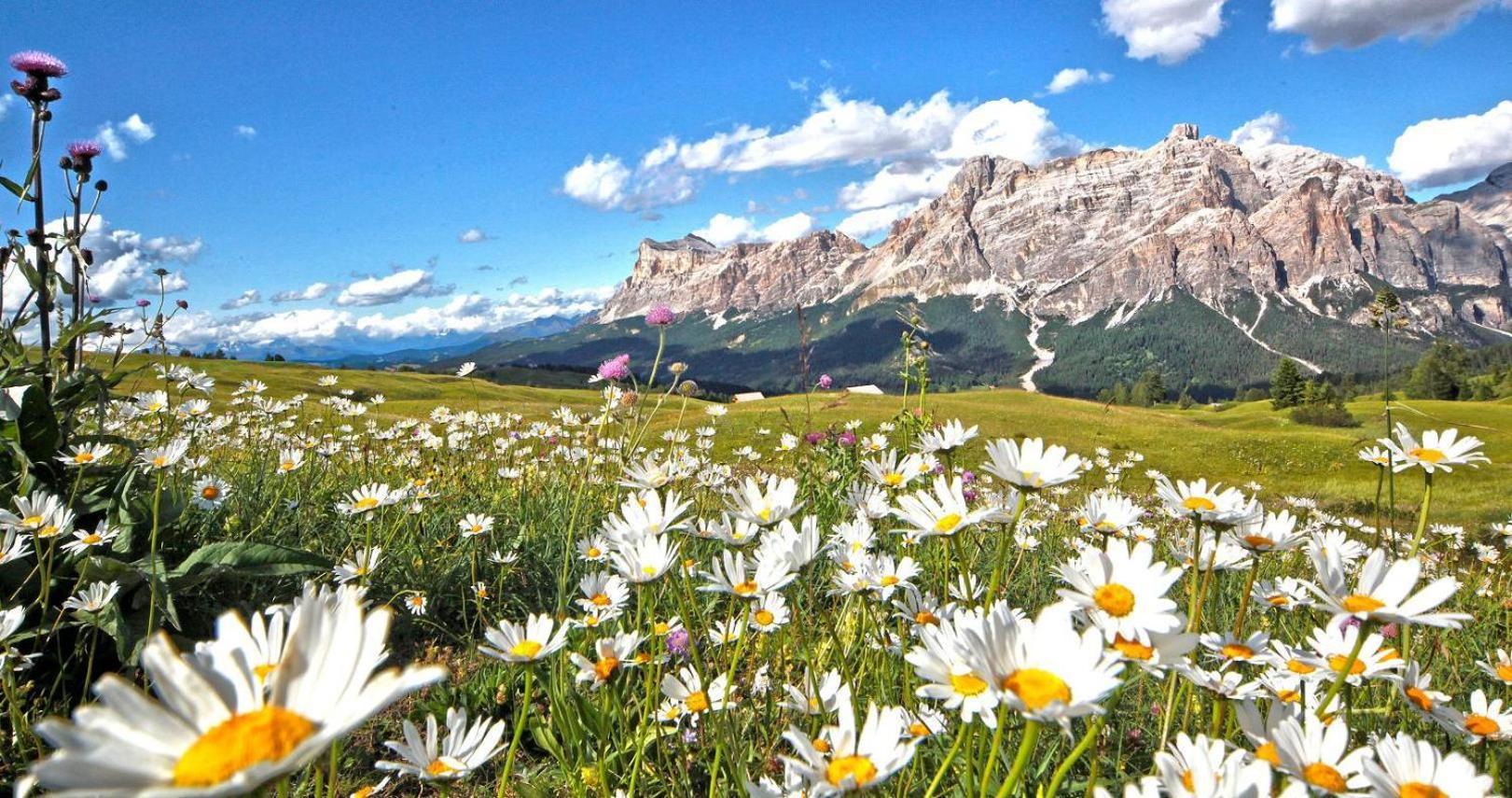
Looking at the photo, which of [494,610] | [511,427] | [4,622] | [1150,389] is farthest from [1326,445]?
[1150,389]

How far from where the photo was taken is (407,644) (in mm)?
4023

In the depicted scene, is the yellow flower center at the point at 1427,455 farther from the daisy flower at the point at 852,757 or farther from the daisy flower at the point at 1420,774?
the daisy flower at the point at 852,757

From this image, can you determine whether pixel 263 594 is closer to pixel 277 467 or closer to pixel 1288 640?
pixel 277 467

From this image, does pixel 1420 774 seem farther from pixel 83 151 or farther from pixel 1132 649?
pixel 83 151

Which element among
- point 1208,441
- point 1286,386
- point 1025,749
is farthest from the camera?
point 1286,386

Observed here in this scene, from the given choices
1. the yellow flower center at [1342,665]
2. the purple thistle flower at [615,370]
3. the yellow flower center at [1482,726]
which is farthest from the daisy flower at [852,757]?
the purple thistle flower at [615,370]

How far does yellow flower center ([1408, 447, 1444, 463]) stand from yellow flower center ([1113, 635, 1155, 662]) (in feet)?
5.33

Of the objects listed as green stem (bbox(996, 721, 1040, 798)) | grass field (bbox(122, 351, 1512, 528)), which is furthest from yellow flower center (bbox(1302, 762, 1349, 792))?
grass field (bbox(122, 351, 1512, 528))

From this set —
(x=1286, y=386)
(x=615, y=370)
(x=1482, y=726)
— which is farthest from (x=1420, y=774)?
(x=1286, y=386)

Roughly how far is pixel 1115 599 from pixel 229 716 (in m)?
1.48

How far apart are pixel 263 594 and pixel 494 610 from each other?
1174mm

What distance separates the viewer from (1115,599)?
1.52 m

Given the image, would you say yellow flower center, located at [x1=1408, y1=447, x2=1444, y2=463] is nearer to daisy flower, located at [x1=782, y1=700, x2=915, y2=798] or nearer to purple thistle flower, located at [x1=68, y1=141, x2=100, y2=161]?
daisy flower, located at [x1=782, y1=700, x2=915, y2=798]

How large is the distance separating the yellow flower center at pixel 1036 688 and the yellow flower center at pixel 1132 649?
0.16 metres
